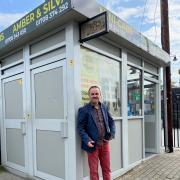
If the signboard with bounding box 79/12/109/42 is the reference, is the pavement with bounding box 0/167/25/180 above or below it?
below

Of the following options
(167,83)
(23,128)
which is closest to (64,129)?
(23,128)

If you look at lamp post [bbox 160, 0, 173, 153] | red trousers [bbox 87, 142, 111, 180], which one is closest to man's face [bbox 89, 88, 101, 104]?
red trousers [bbox 87, 142, 111, 180]

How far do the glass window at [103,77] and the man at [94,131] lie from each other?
1.27 ft

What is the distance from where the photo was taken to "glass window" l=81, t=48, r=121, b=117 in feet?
15.7

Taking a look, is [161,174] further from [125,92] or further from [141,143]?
[125,92]

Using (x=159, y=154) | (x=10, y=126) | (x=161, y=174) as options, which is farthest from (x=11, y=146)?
(x=159, y=154)

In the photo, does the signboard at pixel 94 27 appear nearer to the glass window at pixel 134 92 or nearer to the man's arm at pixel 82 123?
the man's arm at pixel 82 123

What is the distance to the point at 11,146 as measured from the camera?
6.44 m

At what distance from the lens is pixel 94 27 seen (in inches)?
170

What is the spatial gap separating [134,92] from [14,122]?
9.61ft

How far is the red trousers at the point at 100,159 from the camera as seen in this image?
4277 millimetres

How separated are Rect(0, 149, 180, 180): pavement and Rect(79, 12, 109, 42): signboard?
2.94 m

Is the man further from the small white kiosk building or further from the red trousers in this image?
the small white kiosk building

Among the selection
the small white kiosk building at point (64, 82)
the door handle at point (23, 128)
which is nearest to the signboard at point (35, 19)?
the small white kiosk building at point (64, 82)
